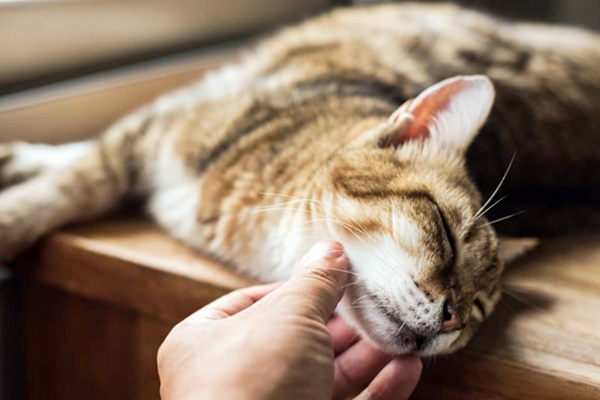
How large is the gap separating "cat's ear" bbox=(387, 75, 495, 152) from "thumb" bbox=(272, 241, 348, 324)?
0.25 metres

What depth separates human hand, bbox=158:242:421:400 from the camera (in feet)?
2.44

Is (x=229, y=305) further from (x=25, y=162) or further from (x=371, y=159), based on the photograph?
(x=25, y=162)

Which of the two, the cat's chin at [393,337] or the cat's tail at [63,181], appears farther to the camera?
the cat's tail at [63,181]

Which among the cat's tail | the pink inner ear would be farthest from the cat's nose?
the cat's tail

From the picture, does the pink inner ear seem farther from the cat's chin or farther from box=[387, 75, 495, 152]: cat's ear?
the cat's chin

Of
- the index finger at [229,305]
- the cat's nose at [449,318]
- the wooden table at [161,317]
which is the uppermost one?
the index finger at [229,305]

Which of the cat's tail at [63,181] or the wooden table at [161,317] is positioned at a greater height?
→ the cat's tail at [63,181]

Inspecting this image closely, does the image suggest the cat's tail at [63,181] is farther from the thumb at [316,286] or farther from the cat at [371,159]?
the thumb at [316,286]

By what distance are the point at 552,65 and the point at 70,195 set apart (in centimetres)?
100

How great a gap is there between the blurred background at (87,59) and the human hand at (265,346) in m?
0.69

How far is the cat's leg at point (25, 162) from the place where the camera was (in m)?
1.48

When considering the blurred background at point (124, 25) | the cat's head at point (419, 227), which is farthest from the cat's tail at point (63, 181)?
the cat's head at point (419, 227)

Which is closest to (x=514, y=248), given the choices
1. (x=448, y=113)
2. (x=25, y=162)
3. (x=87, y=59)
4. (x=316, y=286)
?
(x=448, y=113)

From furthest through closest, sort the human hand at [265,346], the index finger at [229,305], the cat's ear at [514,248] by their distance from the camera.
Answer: the cat's ear at [514,248] → the index finger at [229,305] → the human hand at [265,346]
